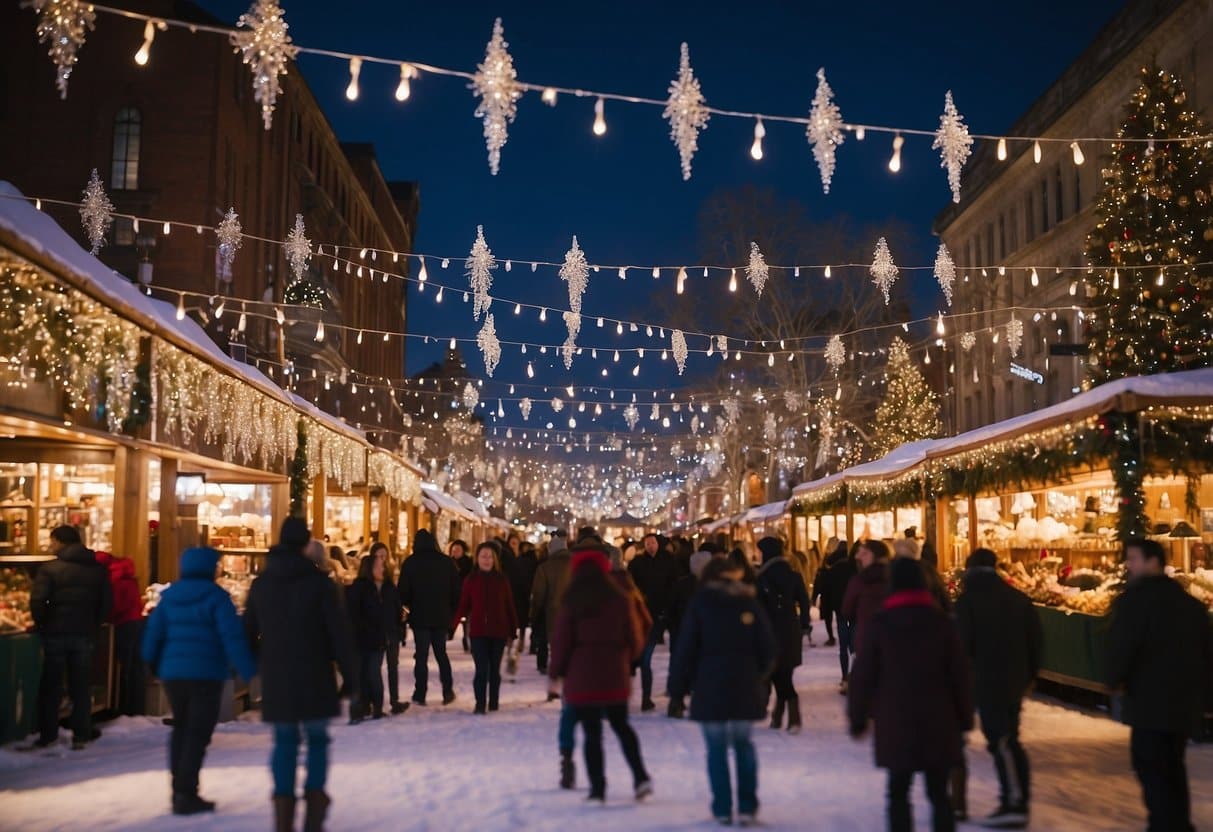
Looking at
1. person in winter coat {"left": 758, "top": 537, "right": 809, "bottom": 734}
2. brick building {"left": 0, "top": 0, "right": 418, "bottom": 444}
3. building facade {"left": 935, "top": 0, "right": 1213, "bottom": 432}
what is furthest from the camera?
brick building {"left": 0, "top": 0, "right": 418, "bottom": 444}

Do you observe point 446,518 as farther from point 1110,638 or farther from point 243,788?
point 1110,638

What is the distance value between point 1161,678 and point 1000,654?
1.28m

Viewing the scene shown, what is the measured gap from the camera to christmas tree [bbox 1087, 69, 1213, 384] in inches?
850

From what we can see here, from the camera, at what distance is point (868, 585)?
1051 cm

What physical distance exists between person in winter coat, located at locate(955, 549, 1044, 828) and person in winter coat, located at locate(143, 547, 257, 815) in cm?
454

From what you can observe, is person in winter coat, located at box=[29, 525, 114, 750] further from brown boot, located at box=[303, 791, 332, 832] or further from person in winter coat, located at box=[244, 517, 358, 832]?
brown boot, located at box=[303, 791, 332, 832]

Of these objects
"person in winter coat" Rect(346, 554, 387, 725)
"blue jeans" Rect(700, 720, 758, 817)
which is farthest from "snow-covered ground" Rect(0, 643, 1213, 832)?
"person in winter coat" Rect(346, 554, 387, 725)

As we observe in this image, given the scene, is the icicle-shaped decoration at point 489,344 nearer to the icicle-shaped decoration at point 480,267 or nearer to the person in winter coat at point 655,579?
the icicle-shaped decoration at point 480,267

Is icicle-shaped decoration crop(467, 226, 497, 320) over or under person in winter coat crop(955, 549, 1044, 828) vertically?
over

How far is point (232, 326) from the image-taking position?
131ft

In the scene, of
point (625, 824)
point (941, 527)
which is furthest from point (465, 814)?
point (941, 527)

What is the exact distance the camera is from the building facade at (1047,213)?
33.0 m

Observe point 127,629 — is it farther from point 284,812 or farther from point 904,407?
point 904,407

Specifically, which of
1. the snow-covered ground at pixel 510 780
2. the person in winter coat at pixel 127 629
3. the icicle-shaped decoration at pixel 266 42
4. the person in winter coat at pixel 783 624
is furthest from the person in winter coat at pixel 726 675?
the person in winter coat at pixel 127 629
